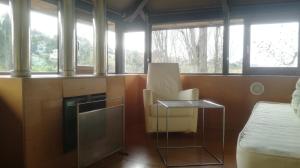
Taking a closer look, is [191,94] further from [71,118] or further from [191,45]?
[71,118]

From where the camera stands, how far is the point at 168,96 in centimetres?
385

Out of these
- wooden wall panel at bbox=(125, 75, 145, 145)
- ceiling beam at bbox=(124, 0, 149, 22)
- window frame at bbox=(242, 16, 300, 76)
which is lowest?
wooden wall panel at bbox=(125, 75, 145, 145)

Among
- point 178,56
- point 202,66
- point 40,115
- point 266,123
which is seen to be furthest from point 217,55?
point 40,115

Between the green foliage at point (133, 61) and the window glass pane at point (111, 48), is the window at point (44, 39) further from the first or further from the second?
the green foliage at point (133, 61)

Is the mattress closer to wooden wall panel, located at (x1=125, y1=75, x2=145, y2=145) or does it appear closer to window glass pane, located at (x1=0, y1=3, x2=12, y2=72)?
window glass pane, located at (x1=0, y1=3, x2=12, y2=72)

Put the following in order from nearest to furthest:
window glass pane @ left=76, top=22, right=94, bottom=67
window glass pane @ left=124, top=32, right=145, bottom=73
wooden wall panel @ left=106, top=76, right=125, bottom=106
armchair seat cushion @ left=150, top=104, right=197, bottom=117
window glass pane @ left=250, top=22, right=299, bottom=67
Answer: wooden wall panel @ left=106, top=76, right=125, bottom=106 < armchair seat cushion @ left=150, top=104, right=197, bottom=117 < window glass pane @ left=76, top=22, right=94, bottom=67 < window glass pane @ left=250, top=22, right=299, bottom=67 < window glass pane @ left=124, top=32, right=145, bottom=73

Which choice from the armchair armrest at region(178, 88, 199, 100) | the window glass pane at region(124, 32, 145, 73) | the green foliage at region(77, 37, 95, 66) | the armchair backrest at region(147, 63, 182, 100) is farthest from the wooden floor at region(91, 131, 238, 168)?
the window glass pane at region(124, 32, 145, 73)

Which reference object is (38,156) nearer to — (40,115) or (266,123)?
(40,115)

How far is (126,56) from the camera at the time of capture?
4.67 meters

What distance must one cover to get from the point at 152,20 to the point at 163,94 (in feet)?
4.91

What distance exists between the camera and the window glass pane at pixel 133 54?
4.65 m

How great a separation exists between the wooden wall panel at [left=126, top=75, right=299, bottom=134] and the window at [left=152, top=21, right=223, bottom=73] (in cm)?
35

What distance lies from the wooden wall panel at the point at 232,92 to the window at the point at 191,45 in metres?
0.35

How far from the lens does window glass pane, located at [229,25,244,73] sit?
404cm
